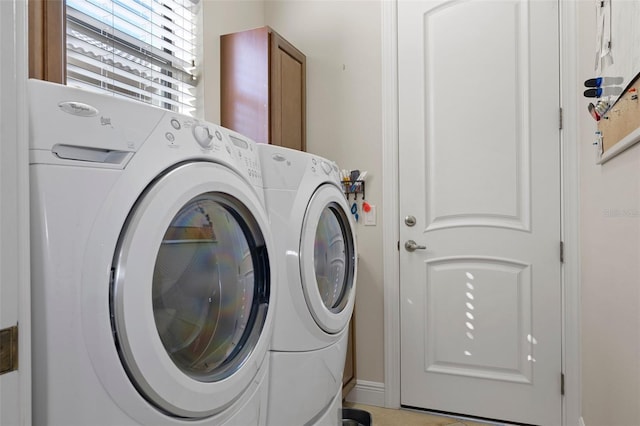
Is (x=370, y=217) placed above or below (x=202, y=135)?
below

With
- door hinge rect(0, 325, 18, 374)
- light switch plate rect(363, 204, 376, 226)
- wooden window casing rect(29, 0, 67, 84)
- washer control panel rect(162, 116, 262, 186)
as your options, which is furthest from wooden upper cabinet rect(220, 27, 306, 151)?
door hinge rect(0, 325, 18, 374)

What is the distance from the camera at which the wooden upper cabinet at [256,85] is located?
7.36ft

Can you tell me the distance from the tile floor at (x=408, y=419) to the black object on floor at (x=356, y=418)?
4.1 inches

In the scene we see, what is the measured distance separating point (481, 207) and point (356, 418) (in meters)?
1.18

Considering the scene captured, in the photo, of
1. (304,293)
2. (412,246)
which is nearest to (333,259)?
(304,293)

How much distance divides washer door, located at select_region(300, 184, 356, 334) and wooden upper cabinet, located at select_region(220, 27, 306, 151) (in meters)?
0.73

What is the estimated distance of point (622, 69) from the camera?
1202mm

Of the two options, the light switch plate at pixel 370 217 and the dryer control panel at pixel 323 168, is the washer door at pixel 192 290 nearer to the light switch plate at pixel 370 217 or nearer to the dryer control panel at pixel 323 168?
the dryer control panel at pixel 323 168

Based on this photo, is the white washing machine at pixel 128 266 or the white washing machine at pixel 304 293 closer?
the white washing machine at pixel 128 266

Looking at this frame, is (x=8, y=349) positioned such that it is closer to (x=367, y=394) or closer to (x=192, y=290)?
(x=192, y=290)

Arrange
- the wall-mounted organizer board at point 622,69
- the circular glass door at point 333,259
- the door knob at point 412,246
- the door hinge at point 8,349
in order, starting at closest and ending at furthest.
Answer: the door hinge at point 8,349 → the wall-mounted organizer board at point 622,69 → the circular glass door at point 333,259 → the door knob at point 412,246

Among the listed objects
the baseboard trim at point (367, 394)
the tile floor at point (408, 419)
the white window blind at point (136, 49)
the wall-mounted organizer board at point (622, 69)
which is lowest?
the tile floor at point (408, 419)

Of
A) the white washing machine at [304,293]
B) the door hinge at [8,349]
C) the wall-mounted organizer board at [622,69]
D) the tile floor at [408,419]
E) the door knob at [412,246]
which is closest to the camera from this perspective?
the door hinge at [8,349]

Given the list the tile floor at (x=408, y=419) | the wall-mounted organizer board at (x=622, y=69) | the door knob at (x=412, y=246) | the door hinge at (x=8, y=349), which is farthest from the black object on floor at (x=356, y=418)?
the door hinge at (x=8, y=349)
